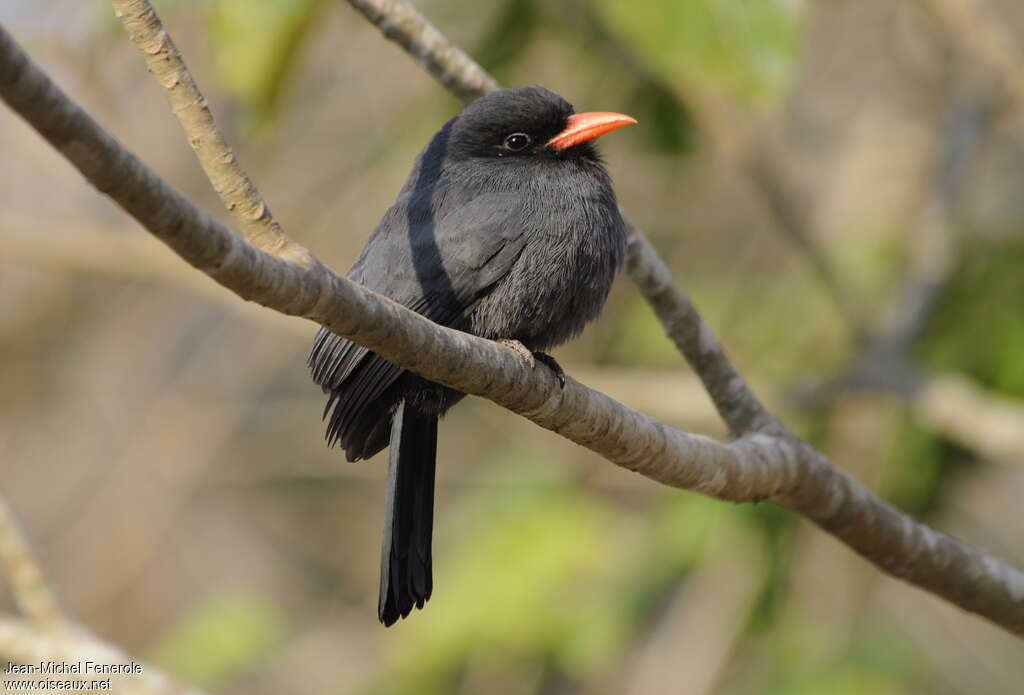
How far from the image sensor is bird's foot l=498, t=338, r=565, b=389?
2.31 metres

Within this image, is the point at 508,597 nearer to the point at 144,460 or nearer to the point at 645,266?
the point at 645,266

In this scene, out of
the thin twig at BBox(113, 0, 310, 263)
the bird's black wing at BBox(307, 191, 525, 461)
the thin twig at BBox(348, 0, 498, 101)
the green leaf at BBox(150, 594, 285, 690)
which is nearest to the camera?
the thin twig at BBox(113, 0, 310, 263)

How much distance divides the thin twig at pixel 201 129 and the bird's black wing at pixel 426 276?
2.53 ft

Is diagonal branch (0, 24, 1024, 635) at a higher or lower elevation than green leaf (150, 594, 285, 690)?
higher

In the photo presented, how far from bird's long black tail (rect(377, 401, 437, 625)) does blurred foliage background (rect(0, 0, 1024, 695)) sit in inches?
41.8

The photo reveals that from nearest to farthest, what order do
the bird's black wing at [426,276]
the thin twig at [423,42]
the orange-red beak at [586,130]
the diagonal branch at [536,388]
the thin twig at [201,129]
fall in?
the diagonal branch at [536,388], the thin twig at [201,129], the bird's black wing at [426,276], the thin twig at [423,42], the orange-red beak at [586,130]

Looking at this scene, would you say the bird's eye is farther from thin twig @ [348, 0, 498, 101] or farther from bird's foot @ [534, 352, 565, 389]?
bird's foot @ [534, 352, 565, 389]

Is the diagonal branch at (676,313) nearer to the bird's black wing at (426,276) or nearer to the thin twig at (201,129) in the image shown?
the bird's black wing at (426,276)

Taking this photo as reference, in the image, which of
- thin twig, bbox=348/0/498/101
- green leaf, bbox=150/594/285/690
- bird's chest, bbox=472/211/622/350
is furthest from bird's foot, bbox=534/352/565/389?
green leaf, bbox=150/594/285/690

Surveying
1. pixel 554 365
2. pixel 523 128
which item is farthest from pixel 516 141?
pixel 554 365

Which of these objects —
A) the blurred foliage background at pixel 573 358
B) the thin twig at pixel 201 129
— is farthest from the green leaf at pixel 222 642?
the thin twig at pixel 201 129

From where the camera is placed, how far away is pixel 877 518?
274 cm

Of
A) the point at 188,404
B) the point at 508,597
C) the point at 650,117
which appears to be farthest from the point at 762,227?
the point at 188,404

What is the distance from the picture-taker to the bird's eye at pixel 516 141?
3.00 metres
